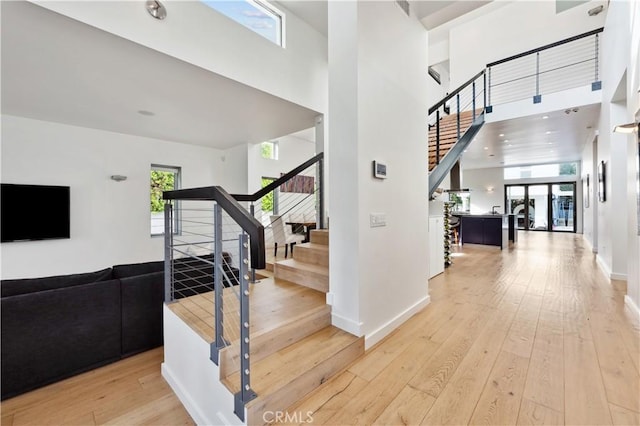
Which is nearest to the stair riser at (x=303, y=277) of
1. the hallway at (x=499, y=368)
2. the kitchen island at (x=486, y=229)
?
the hallway at (x=499, y=368)

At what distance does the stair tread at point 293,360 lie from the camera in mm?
1539

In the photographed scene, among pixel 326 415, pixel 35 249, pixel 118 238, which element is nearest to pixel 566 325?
pixel 326 415

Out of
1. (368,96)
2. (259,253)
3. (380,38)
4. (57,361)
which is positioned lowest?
(57,361)

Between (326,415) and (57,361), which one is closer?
(326,415)

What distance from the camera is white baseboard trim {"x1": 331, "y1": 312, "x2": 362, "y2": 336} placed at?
7.00ft

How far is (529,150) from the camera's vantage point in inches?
356

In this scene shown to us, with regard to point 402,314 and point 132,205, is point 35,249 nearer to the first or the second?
point 132,205

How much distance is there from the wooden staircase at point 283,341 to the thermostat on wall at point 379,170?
43.1 inches

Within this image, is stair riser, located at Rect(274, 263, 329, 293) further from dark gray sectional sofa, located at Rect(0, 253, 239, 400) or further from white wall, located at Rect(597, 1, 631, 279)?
white wall, located at Rect(597, 1, 631, 279)

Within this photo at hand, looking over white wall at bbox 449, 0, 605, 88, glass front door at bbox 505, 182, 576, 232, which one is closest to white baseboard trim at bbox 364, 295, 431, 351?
white wall at bbox 449, 0, 605, 88

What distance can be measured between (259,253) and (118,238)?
526 centimetres

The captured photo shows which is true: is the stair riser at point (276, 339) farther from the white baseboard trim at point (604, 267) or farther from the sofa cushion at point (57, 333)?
the white baseboard trim at point (604, 267)

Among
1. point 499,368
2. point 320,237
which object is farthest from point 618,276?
point 320,237

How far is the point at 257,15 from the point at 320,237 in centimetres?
343
